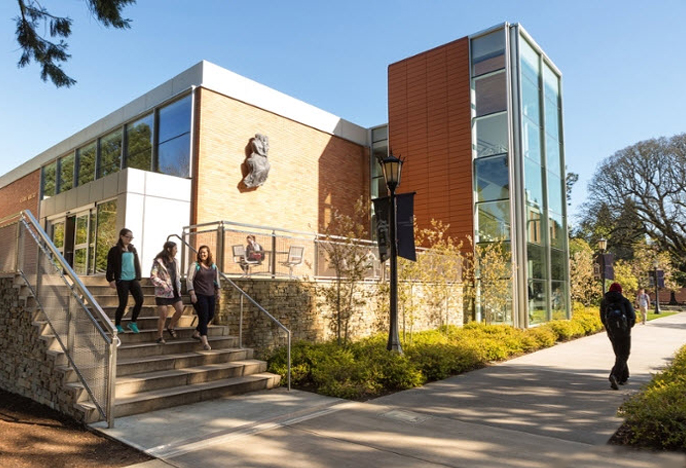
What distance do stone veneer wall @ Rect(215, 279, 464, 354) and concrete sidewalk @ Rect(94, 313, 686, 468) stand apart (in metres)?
1.88

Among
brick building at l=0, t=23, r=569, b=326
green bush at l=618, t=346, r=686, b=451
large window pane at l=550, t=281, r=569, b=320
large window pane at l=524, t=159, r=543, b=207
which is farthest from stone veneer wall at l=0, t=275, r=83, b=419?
large window pane at l=550, t=281, r=569, b=320

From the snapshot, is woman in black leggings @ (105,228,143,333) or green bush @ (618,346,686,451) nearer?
green bush @ (618,346,686,451)

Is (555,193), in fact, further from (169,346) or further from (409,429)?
(169,346)

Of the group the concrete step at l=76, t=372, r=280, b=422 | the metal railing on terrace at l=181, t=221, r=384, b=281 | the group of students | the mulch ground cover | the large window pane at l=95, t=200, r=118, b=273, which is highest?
the large window pane at l=95, t=200, r=118, b=273

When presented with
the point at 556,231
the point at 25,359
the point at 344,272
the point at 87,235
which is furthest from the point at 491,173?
the point at 25,359

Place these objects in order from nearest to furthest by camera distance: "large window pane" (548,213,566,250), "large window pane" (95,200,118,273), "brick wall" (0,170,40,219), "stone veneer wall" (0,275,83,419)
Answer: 1. "stone veneer wall" (0,275,83,419)
2. "large window pane" (95,200,118,273)
3. "large window pane" (548,213,566,250)
4. "brick wall" (0,170,40,219)

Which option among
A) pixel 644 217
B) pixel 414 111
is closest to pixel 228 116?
pixel 414 111

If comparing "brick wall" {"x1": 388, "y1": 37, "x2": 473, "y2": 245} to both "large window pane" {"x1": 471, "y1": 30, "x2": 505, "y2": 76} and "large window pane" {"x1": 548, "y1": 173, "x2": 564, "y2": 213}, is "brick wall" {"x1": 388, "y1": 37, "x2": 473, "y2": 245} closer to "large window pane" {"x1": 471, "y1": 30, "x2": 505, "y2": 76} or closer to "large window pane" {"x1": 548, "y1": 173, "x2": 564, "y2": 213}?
"large window pane" {"x1": 471, "y1": 30, "x2": 505, "y2": 76}

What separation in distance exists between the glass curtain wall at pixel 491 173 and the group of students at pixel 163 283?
33.4 feet

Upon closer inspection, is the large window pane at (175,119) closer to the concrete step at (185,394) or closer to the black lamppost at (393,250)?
the black lamppost at (393,250)

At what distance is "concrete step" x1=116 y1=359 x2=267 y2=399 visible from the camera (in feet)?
21.2

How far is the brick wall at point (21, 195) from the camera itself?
22594 mm

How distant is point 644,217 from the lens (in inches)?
1610

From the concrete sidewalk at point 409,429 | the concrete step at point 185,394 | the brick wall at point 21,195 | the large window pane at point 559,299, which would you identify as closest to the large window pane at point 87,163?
the brick wall at point 21,195
